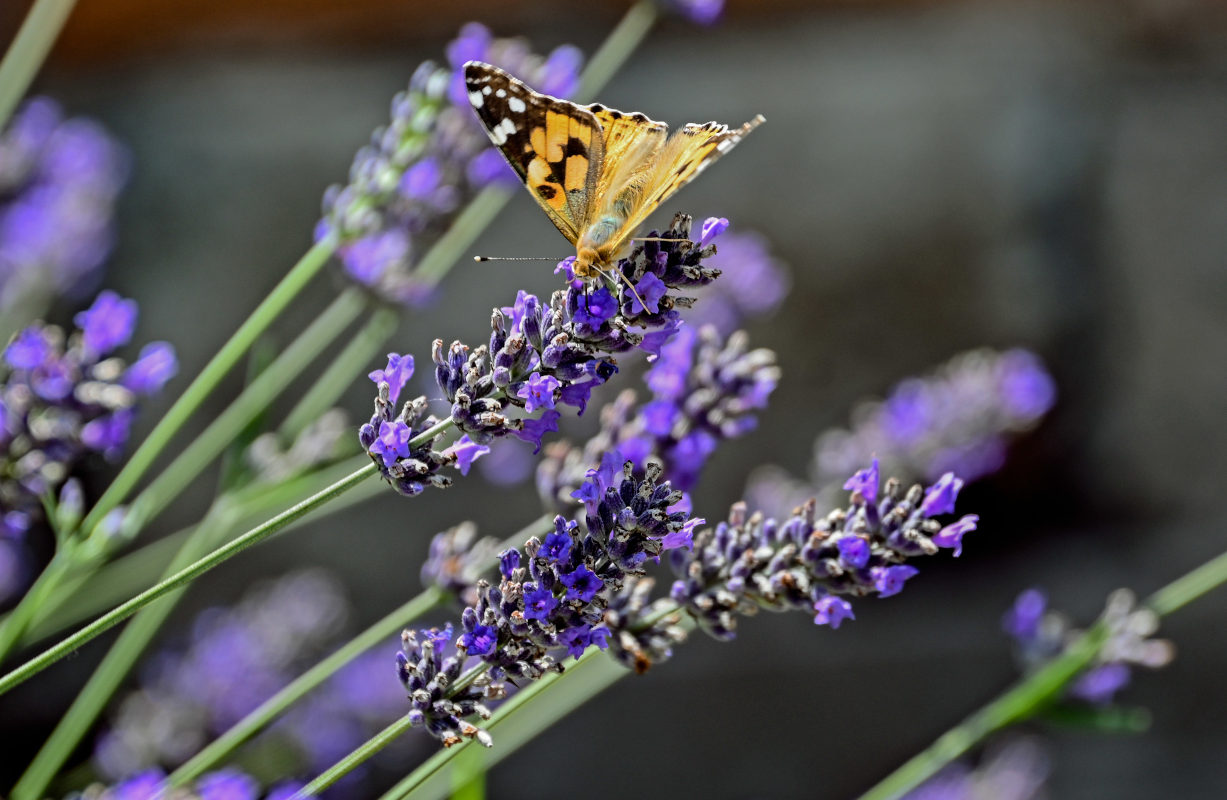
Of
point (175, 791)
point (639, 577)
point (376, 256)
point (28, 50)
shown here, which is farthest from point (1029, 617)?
point (28, 50)

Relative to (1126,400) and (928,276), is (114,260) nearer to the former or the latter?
(928,276)

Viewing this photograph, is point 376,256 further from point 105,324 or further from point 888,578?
point 888,578

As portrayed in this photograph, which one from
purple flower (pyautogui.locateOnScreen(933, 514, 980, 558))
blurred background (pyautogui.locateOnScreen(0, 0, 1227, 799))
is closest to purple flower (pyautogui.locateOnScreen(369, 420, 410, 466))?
purple flower (pyautogui.locateOnScreen(933, 514, 980, 558))

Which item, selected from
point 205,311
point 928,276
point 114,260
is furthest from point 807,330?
point 114,260

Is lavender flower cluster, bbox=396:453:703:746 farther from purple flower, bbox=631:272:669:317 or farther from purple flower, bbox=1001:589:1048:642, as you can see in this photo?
purple flower, bbox=1001:589:1048:642

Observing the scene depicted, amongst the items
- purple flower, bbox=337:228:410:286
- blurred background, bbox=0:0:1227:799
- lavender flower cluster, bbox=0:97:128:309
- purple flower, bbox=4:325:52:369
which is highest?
Result: lavender flower cluster, bbox=0:97:128:309

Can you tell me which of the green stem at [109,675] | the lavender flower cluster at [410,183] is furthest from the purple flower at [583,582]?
the lavender flower cluster at [410,183]

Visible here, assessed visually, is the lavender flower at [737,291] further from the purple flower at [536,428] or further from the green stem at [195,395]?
the purple flower at [536,428]
